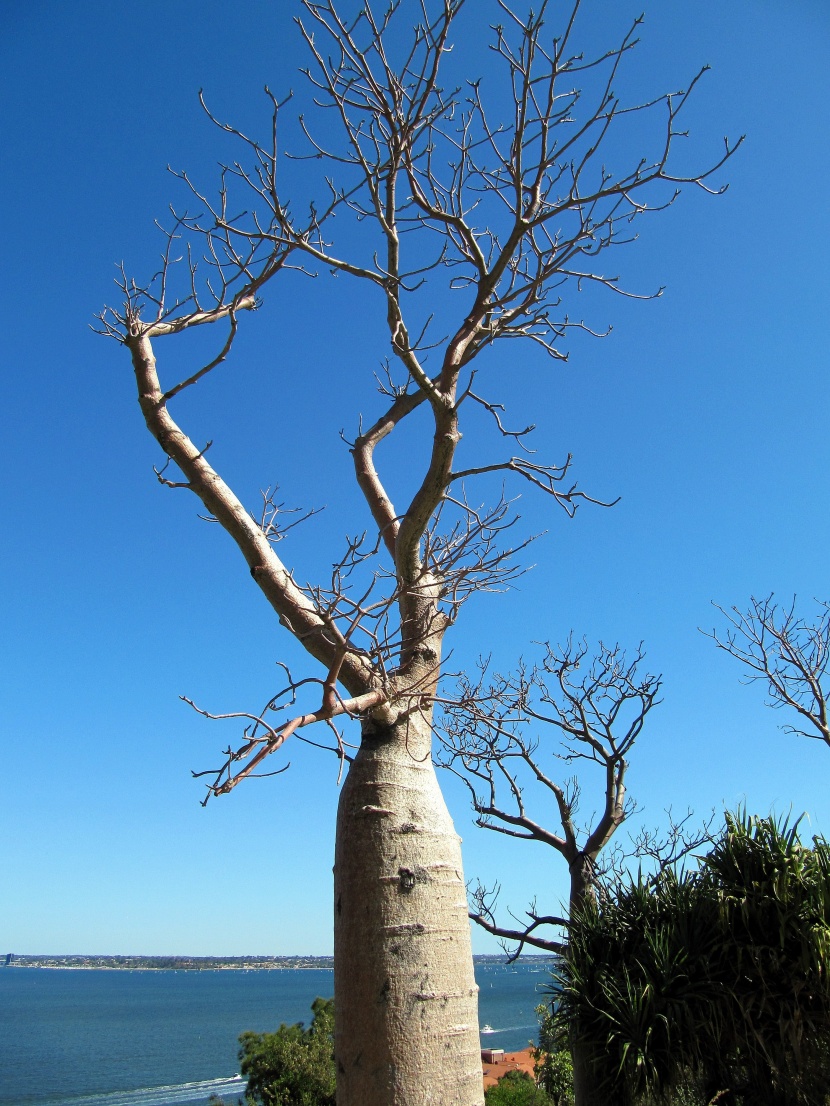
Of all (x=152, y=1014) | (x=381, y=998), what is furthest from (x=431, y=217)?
(x=152, y=1014)

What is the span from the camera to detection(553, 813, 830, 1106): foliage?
5.54m

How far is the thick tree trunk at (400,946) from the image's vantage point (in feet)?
7.23

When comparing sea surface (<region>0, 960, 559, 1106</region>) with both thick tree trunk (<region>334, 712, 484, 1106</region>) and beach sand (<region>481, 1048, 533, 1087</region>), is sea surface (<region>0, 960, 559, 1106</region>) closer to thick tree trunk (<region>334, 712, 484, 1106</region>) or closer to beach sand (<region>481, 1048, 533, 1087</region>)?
beach sand (<region>481, 1048, 533, 1087</region>)

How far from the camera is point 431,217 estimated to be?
131 inches

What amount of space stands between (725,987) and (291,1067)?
17072 mm

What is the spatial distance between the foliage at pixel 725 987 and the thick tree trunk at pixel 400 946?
4.22m

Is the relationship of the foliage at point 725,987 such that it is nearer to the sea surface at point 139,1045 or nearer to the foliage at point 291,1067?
the foliage at point 291,1067

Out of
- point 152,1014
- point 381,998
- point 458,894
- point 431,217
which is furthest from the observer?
point 152,1014

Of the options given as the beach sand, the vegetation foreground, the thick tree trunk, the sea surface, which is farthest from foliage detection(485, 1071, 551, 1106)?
the thick tree trunk

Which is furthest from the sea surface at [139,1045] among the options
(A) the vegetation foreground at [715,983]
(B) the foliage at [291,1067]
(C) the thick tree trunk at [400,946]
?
(C) the thick tree trunk at [400,946]

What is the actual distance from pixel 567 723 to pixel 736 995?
13.7 ft

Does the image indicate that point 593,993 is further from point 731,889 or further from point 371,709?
point 371,709

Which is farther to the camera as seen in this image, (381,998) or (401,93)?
(401,93)

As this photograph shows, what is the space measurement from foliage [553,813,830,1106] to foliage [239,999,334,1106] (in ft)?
50.2
